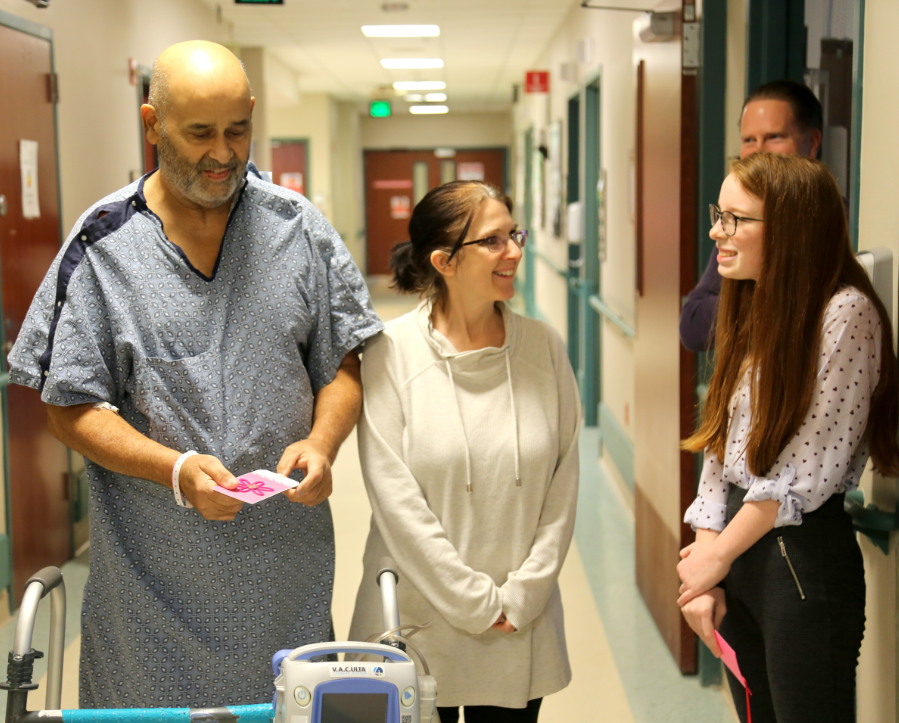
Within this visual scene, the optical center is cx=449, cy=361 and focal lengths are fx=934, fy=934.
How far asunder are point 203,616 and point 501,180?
53.5 ft

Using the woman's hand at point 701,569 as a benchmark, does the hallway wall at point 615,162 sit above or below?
above

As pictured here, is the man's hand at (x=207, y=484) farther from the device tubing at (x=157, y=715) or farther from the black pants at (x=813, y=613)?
the black pants at (x=813, y=613)

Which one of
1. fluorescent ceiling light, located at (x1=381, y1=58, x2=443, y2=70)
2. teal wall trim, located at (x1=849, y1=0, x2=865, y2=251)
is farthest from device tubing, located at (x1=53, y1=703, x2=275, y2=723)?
fluorescent ceiling light, located at (x1=381, y1=58, x2=443, y2=70)

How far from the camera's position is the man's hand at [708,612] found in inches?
65.1

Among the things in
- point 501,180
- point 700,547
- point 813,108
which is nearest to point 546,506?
point 700,547

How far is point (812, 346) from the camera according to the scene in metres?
1.54

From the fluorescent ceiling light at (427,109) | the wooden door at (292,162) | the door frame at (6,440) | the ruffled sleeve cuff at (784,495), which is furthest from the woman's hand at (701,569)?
the fluorescent ceiling light at (427,109)

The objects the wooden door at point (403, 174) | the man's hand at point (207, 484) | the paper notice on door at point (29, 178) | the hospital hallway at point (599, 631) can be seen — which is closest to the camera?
the man's hand at point (207, 484)

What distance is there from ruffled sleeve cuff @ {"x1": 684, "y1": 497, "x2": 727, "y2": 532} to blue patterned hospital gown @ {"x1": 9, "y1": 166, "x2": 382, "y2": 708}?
70 cm

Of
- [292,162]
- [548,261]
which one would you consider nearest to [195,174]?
[548,261]

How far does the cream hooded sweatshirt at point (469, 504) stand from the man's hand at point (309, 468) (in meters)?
0.13

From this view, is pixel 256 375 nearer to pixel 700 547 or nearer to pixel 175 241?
pixel 175 241

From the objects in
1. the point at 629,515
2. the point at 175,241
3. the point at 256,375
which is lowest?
the point at 629,515

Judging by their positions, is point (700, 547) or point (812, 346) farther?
point (700, 547)
